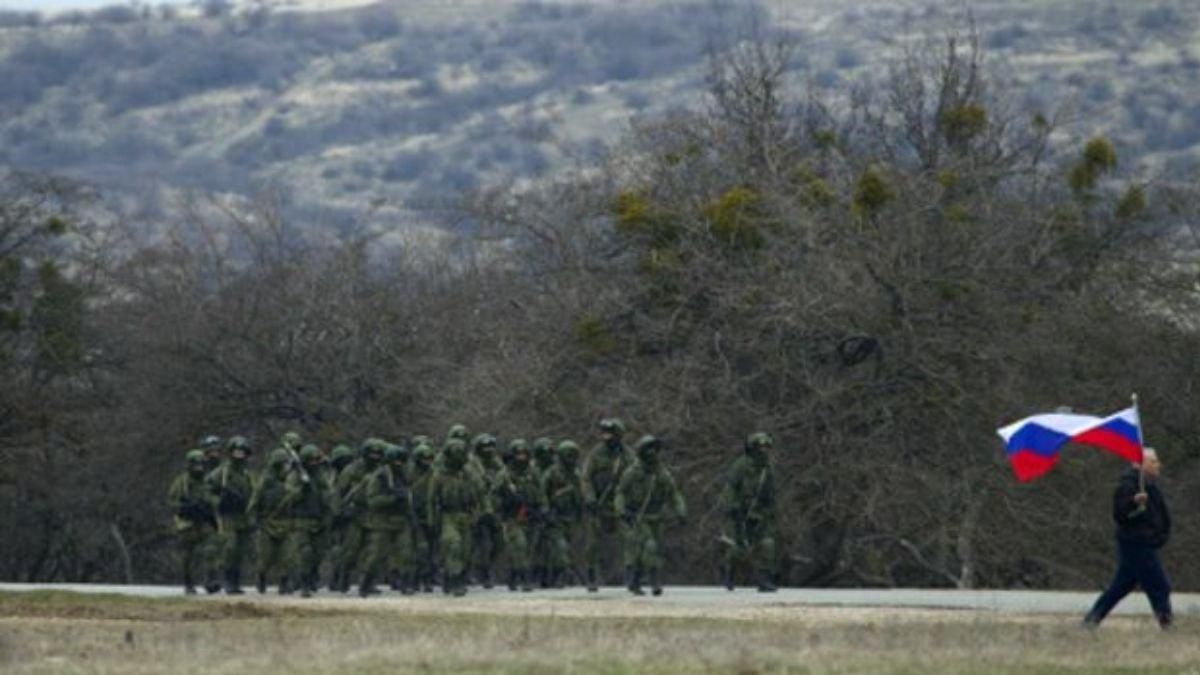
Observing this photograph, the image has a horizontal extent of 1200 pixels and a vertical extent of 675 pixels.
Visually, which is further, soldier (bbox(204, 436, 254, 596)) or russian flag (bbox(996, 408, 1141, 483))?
soldier (bbox(204, 436, 254, 596))

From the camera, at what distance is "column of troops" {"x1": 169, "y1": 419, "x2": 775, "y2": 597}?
38594 millimetres

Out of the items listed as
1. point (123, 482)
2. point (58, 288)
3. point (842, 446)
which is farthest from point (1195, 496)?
point (58, 288)

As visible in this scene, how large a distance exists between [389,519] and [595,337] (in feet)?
44.3

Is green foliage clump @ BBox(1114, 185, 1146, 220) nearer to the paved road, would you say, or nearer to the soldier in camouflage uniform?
the paved road

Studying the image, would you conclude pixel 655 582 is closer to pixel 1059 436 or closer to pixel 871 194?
pixel 1059 436

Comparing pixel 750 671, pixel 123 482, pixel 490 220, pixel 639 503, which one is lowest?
pixel 123 482

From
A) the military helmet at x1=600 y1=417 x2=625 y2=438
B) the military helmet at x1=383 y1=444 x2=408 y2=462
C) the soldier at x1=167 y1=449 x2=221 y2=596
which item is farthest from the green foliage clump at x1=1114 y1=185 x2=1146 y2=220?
the soldier at x1=167 y1=449 x2=221 y2=596

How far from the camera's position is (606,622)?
31219 mm

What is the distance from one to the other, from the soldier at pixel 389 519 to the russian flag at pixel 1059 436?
9413 mm

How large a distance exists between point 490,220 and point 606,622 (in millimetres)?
31557

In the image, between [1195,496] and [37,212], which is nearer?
[1195,496]

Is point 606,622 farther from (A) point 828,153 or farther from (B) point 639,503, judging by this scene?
(A) point 828,153

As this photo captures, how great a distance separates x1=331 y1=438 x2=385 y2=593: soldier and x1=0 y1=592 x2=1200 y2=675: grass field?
3.89m

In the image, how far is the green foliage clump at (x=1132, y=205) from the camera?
5409cm
